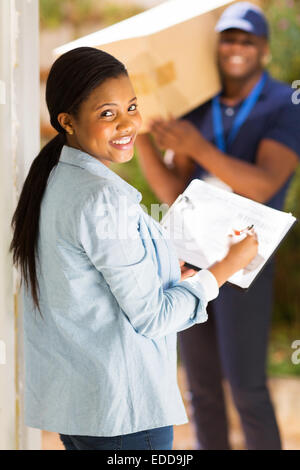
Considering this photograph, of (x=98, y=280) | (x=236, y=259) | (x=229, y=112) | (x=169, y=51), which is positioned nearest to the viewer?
(x=98, y=280)

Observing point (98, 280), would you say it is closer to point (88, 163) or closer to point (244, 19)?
point (88, 163)

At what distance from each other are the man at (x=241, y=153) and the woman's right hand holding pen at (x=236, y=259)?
0.26 m

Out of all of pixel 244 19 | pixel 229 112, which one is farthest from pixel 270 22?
pixel 229 112

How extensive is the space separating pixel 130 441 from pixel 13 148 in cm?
69

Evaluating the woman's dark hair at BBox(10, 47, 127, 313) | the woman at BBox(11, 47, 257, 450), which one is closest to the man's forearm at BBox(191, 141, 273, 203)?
the woman at BBox(11, 47, 257, 450)

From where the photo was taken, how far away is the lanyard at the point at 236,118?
141cm

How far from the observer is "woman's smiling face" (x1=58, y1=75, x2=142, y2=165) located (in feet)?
3.20

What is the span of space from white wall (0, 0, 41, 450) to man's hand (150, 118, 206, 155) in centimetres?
28

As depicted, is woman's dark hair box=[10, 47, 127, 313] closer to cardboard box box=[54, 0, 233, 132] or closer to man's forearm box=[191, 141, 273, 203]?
cardboard box box=[54, 0, 233, 132]

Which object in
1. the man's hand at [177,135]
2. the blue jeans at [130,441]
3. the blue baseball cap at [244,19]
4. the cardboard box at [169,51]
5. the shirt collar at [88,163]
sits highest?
the blue baseball cap at [244,19]

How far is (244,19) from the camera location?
1.38 m

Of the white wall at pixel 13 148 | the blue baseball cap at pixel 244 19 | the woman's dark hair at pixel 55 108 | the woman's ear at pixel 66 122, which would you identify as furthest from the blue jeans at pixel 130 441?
the blue baseball cap at pixel 244 19

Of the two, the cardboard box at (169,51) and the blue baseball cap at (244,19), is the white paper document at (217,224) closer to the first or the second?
the cardboard box at (169,51)

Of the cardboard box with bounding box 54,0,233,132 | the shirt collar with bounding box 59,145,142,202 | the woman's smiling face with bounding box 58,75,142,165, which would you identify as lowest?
the shirt collar with bounding box 59,145,142,202
